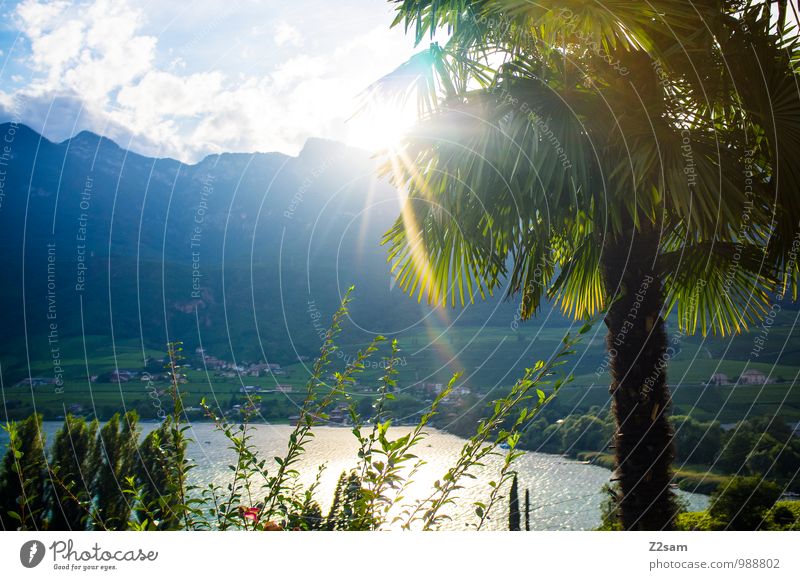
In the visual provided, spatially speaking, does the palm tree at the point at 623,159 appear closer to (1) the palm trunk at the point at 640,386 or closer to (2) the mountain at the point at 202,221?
(1) the palm trunk at the point at 640,386

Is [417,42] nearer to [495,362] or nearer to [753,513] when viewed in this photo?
[753,513]

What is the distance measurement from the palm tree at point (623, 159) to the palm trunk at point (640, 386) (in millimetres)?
13

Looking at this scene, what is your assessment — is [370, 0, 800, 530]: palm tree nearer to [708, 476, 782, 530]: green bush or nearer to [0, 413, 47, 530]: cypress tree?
[708, 476, 782, 530]: green bush

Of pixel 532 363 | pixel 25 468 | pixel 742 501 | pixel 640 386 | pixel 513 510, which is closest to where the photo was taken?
pixel 25 468

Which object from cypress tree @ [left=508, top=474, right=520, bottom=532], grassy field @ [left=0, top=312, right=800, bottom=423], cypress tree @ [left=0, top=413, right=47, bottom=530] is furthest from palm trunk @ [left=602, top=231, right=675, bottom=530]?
grassy field @ [left=0, top=312, right=800, bottom=423]

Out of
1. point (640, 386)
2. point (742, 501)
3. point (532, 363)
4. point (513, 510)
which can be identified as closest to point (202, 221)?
point (513, 510)

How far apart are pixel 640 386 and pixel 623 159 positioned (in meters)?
2.00

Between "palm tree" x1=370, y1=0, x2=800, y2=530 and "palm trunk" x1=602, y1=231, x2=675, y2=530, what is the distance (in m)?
0.01

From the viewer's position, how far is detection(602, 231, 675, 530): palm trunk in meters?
4.85

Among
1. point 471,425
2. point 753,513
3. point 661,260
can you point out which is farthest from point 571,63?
point 753,513

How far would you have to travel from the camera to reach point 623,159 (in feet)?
15.3

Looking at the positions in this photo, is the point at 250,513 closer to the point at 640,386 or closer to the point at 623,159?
the point at 640,386

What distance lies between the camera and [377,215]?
305 inches

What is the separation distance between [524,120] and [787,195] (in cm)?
255
